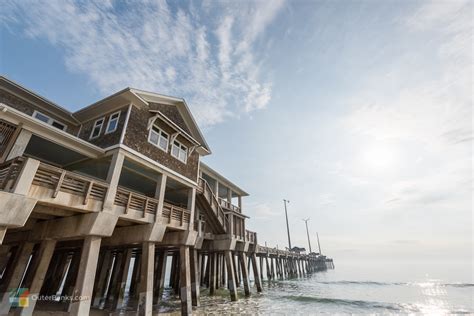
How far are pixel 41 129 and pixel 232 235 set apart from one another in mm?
13679

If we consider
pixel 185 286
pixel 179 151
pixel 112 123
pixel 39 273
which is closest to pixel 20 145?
pixel 112 123

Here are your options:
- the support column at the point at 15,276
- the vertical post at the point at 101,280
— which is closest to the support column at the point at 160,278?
the vertical post at the point at 101,280

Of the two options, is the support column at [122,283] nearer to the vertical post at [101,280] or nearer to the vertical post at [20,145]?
the vertical post at [101,280]

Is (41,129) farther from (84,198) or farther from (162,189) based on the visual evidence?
(162,189)

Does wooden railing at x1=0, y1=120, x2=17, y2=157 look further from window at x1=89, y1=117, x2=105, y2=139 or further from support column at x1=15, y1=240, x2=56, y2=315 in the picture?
support column at x1=15, y1=240, x2=56, y2=315

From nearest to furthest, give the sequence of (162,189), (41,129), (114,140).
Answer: (41,129), (114,140), (162,189)

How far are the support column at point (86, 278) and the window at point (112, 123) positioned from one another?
579cm

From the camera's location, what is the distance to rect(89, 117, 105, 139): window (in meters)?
12.4

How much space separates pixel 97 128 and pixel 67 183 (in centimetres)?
620

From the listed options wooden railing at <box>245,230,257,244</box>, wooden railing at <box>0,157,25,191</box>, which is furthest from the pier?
wooden railing at <box>245,230,257,244</box>

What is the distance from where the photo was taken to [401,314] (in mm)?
16875

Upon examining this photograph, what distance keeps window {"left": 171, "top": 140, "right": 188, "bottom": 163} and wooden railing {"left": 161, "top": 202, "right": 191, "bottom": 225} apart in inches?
131

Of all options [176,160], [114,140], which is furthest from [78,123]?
[176,160]

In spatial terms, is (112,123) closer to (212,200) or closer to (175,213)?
(175,213)
